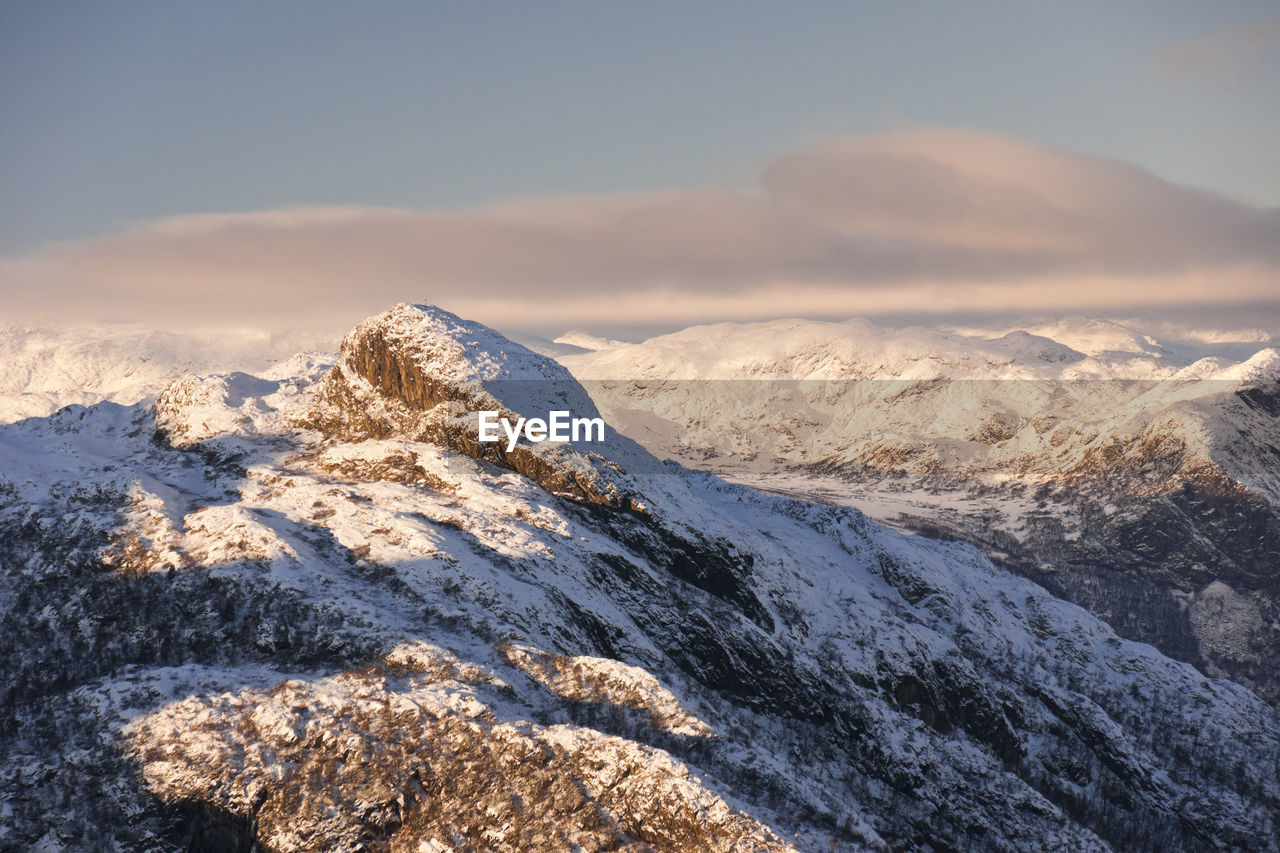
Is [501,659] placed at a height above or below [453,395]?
below

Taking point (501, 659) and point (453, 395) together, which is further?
point (453, 395)

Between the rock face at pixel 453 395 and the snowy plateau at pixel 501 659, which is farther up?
the rock face at pixel 453 395

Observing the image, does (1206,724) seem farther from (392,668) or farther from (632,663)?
(392,668)

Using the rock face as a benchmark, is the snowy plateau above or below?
below

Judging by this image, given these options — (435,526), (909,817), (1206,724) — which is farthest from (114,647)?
(1206,724)

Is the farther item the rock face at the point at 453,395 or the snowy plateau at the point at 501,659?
the rock face at the point at 453,395

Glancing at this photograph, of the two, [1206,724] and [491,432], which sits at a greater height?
[491,432]

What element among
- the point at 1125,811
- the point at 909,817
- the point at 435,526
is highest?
the point at 435,526

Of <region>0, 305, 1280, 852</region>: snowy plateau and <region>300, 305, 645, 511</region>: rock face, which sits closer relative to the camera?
<region>0, 305, 1280, 852</region>: snowy plateau
